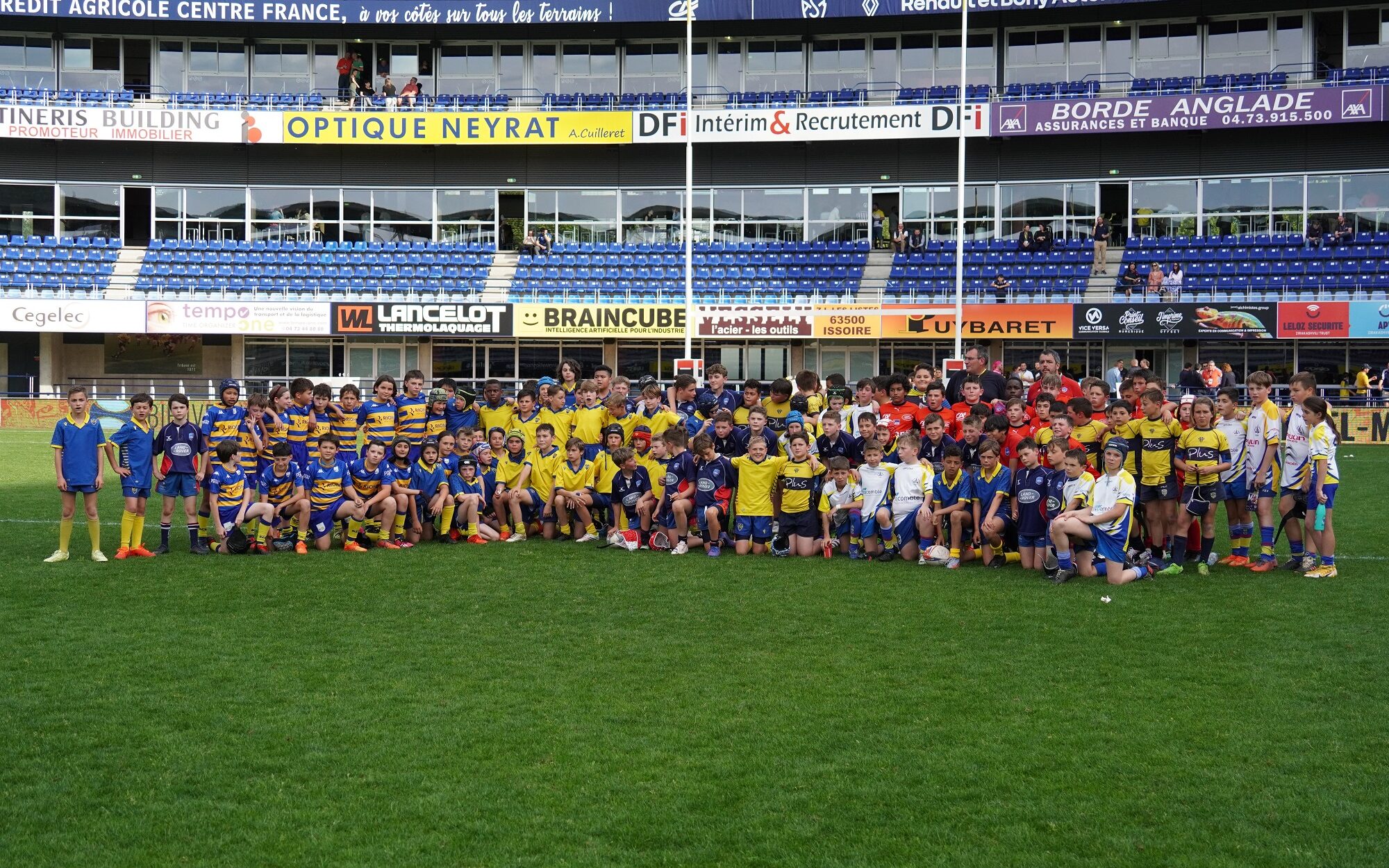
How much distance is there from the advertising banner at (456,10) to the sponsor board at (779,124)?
2.69m

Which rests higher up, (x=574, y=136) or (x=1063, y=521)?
(x=574, y=136)

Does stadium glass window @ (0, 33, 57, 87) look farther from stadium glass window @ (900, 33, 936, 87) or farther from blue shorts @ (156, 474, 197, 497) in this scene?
blue shorts @ (156, 474, 197, 497)

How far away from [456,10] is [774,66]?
963 centimetres

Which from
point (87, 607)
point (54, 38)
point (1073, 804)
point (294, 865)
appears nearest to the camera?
point (294, 865)

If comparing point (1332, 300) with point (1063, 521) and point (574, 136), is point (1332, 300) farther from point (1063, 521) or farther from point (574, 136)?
point (1063, 521)

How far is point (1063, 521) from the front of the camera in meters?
10.8

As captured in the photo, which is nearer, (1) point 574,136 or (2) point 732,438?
(2) point 732,438

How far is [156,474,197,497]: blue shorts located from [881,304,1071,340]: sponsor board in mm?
23879

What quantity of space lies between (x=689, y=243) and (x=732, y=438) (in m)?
16.1

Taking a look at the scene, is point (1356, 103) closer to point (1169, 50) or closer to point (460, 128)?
point (1169, 50)

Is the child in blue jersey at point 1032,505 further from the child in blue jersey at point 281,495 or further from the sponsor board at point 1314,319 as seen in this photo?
the sponsor board at point 1314,319

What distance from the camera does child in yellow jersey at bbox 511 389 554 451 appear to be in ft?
45.7

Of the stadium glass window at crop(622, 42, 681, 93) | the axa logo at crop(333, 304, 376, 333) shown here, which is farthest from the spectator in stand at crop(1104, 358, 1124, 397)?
the axa logo at crop(333, 304, 376, 333)

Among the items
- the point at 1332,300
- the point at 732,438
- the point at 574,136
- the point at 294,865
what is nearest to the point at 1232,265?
the point at 1332,300
